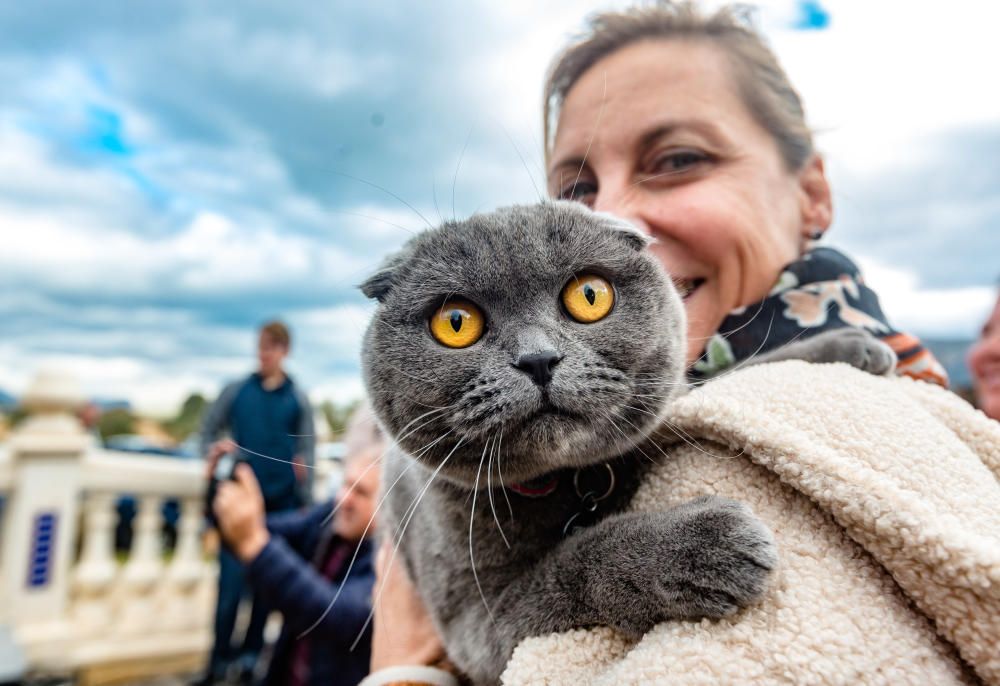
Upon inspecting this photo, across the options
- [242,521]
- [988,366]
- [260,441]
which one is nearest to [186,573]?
[260,441]

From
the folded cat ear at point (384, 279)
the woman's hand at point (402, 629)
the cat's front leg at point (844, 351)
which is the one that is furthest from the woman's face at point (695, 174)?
the woman's hand at point (402, 629)

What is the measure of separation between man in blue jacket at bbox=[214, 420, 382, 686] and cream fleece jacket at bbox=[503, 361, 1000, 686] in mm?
1193

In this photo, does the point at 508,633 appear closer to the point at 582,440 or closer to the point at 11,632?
the point at 582,440

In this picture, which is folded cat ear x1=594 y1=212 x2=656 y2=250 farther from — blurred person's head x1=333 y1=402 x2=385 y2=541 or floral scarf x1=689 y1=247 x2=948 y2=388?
blurred person's head x1=333 y1=402 x2=385 y2=541

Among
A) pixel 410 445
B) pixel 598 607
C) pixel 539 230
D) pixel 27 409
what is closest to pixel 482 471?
pixel 410 445

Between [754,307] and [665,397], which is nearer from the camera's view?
[665,397]

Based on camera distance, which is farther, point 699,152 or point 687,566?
point 699,152

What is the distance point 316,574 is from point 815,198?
1900mm

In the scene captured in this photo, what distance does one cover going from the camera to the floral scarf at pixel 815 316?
39.3 inches

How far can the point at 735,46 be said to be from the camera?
4.16 ft

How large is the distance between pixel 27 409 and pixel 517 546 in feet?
12.2

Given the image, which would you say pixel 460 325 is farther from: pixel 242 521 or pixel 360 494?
pixel 242 521

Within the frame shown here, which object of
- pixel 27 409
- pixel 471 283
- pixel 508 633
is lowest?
pixel 27 409

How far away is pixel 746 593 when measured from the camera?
584 mm
